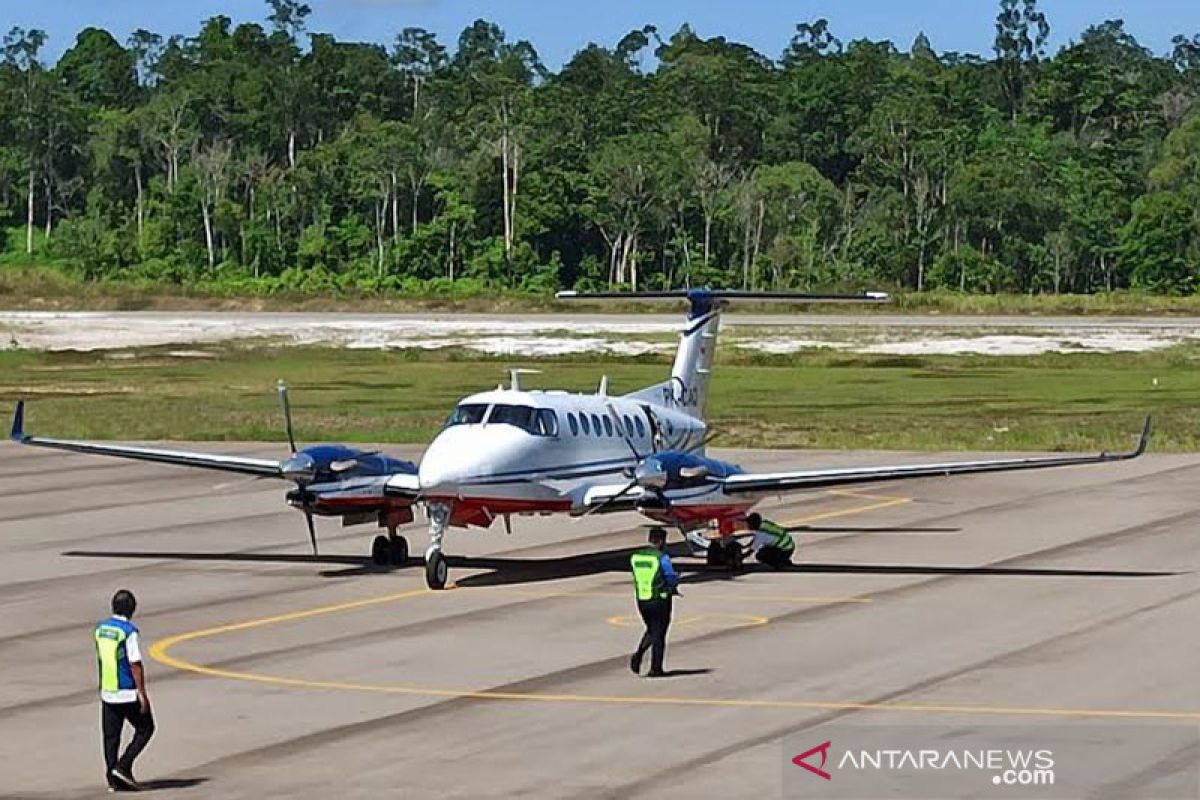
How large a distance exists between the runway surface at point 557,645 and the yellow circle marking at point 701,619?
0.31 ft

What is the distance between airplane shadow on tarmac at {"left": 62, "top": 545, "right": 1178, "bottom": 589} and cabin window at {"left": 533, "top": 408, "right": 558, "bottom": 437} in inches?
94.1

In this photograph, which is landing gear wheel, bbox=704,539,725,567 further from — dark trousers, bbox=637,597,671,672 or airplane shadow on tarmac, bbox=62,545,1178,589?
dark trousers, bbox=637,597,671,672

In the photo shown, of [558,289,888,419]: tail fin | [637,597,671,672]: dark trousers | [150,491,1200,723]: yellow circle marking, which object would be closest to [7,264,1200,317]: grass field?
[558,289,888,419]: tail fin

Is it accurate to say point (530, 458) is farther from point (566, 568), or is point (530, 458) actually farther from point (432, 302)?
point (432, 302)

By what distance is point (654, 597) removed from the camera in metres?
25.5

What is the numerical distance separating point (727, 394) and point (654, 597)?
5361 centimetres

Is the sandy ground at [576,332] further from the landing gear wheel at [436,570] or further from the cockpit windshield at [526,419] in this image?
the landing gear wheel at [436,570]

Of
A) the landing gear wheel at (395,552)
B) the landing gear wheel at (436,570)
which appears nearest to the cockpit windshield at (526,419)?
the landing gear wheel at (436,570)

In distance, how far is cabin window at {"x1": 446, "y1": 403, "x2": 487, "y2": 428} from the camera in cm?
3406

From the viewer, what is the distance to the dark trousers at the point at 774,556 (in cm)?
3591

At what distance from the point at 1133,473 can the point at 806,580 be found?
1887 centimetres

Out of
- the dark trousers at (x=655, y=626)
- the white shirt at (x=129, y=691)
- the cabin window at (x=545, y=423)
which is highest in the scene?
the cabin window at (x=545, y=423)

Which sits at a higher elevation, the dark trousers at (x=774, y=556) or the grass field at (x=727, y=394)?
the dark trousers at (x=774, y=556)

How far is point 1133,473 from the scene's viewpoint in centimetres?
5116
